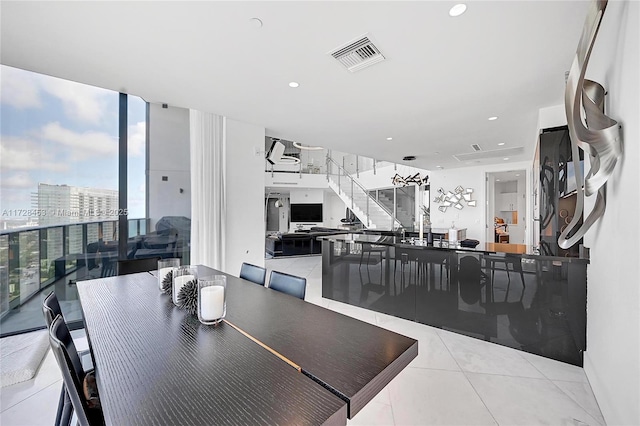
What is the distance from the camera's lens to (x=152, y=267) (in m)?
3.06

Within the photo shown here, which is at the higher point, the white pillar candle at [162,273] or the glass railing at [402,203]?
the glass railing at [402,203]

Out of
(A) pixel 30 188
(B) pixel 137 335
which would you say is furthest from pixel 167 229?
(B) pixel 137 335

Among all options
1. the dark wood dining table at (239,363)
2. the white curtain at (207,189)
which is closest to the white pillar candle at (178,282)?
the dark wood dining table at (239,363)

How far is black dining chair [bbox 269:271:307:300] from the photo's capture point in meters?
2.08

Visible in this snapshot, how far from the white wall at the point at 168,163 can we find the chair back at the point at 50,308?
2352mm

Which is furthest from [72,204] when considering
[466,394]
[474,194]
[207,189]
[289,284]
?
[474,194]

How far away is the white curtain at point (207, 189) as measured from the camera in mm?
3840

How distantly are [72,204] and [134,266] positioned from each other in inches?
49.9

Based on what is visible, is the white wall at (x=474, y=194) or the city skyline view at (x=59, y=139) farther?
the white wall at (x=474, y=194)

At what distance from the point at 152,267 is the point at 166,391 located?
2.56 meters

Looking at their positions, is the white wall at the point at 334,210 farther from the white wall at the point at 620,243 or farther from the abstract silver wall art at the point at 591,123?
the abstract silver wall art at the point at 591,123

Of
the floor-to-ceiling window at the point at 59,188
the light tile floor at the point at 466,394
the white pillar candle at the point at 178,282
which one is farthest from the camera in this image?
the floor-to-ceiling window at the point at 59,188

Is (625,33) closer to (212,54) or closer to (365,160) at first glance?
(212,54)

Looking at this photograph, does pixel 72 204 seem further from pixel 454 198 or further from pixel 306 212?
pixel 306 212
